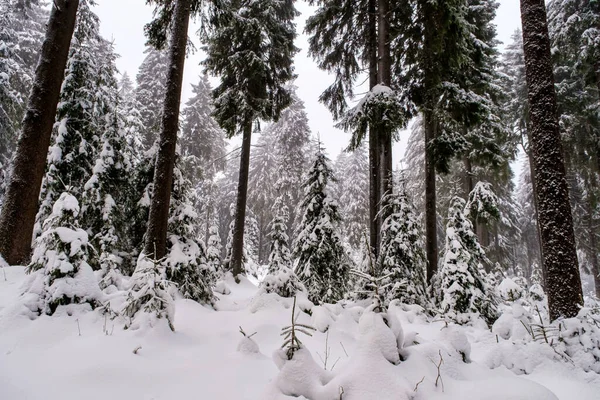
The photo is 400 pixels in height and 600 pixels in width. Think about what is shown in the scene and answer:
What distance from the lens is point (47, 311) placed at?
377cm

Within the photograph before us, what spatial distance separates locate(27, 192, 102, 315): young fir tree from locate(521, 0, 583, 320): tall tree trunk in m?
7.20

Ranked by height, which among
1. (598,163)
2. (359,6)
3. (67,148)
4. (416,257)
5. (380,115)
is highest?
(359,6)

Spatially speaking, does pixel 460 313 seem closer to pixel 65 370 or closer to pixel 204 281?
pixel 204 281

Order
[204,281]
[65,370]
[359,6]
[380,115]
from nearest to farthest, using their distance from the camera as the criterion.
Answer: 1. [65,370]
2. [204,281]
3. [380,115]
4. [359,6]

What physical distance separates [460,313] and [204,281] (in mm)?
5949

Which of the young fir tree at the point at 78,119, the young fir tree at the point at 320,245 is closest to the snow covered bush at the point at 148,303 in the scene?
the young fir tree at the point at 320,245

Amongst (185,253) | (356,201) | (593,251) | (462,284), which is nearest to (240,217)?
(185,253)

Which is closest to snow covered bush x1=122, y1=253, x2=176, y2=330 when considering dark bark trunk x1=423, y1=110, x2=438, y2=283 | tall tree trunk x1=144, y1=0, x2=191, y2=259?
tall tree trunk x1=144, y1=0, x2=191, y2=259

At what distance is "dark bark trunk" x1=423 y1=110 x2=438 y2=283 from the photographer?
1000cm

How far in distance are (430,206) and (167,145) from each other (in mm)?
8502

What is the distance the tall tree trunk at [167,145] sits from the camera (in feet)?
18.8

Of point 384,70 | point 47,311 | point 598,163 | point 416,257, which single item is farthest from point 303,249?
point 598,163

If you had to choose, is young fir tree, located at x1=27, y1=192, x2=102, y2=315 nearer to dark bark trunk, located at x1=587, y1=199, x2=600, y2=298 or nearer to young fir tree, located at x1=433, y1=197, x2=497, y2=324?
young fir tree, located at x1=433, y1=197, x2=497, y2=324

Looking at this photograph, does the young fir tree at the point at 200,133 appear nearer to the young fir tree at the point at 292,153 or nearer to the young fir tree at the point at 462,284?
the young fir tree at the point at 292,153
